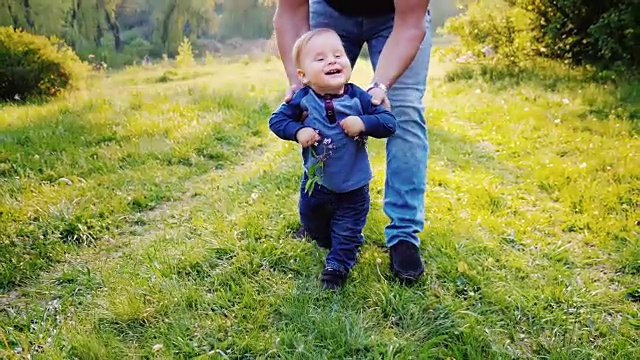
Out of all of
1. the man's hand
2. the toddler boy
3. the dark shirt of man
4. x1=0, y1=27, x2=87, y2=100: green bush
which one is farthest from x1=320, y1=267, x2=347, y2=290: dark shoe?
x1=0, y1=27, x2=87, y2=100: green bush

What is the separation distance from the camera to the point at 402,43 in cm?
233

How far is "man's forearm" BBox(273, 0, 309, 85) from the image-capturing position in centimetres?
265

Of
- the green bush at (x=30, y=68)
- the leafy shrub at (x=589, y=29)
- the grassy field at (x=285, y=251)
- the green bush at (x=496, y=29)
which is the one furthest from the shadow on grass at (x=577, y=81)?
the green bush at (x=30, y=68)

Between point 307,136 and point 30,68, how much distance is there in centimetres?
842

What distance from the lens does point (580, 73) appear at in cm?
795

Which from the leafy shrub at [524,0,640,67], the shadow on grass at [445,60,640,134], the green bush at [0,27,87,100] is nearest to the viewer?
the shadow on grass at [445,60,640,134]

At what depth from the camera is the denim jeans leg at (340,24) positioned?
8.63 ft

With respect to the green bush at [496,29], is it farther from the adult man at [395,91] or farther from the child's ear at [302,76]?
the child's ear at [302,76]

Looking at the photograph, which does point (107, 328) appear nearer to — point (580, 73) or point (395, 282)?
point (395, 282)

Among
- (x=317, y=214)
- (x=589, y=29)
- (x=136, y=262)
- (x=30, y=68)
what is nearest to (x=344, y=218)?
(x=317, y=214)

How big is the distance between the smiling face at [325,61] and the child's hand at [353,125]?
18 cm

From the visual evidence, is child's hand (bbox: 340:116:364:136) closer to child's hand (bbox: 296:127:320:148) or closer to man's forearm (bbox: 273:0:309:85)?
child's hand (bbox: 296:127:320:148)

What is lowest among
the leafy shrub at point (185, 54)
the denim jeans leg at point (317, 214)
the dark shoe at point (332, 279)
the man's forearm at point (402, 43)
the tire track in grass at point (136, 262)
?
the leafy shrub at point (185, 54)

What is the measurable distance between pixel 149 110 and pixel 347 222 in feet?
15.2
